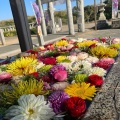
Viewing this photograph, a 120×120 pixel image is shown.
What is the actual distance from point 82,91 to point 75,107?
285 millimetres

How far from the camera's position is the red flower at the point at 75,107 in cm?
121

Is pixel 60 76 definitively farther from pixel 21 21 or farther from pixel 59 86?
pixel 21 21

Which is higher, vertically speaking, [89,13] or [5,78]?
[5,78]

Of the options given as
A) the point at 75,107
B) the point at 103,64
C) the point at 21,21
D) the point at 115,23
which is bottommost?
the point at 115,23

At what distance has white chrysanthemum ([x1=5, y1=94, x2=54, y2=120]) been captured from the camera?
3.73 feet

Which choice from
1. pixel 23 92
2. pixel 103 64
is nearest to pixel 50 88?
pixel 23 92

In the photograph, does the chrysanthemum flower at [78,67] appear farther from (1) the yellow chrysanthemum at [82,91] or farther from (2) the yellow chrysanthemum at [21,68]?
(1) the yellow chrysanthemum at [82,91]

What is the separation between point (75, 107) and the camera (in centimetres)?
122

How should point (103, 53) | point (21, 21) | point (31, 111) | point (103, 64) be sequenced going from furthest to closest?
point (21, 21) < point (103, 53) < point (103, 64) < point (31, 111)

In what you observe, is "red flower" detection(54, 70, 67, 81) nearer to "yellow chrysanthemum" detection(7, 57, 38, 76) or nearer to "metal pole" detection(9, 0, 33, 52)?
"yellow chrysanthemum" detection(7, 57, 38, 76)

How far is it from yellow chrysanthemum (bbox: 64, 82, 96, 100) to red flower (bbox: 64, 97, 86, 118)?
0.57 feet

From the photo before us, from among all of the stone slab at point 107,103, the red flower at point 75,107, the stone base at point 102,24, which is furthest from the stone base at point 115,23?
the red flower at point 75,107

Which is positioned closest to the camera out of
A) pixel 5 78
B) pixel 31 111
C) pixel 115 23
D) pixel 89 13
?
pixel 31 111

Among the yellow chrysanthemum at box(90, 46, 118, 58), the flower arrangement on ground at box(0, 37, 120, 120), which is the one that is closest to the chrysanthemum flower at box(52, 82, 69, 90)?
the flower arrangement on ground at box(0, 37, 120, 120)
